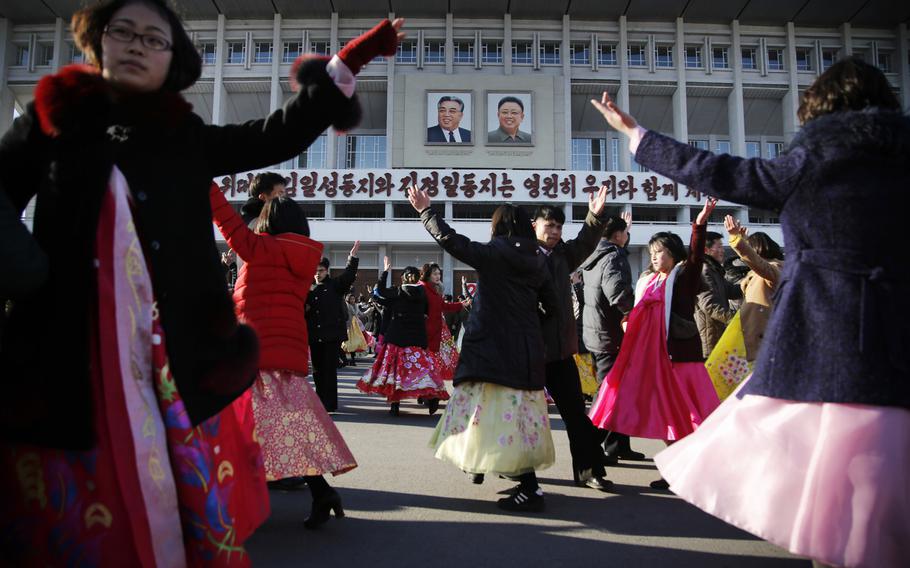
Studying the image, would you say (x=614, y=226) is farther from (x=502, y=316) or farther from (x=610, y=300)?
(x=502, y=316)

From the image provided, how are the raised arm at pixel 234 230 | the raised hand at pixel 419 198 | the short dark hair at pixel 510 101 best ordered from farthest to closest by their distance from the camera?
the short dark hair at pixel 510 101 → the raised hand at pixel 419 198 → the raised arm at pixel 234 230

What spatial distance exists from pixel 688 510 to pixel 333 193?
28676 mm

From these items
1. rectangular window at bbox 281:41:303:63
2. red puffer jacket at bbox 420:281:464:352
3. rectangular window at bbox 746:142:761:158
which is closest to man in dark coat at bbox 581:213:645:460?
red puffer jacket at bbox 420:281:464:352

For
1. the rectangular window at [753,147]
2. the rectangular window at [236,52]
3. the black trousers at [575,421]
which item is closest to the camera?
the black trousers at [575,421]

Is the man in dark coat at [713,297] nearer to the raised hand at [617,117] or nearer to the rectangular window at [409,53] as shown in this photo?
the raised hand at [617,117]

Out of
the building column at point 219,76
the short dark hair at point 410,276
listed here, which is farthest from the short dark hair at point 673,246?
the building column at point 219,76

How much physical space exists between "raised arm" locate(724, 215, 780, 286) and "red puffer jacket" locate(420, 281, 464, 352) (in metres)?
4.47

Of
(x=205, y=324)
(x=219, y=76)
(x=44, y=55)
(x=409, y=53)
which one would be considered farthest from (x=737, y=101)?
(x=44, y=55)

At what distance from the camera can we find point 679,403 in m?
4.09

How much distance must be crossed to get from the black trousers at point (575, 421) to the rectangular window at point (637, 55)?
32924 millimetres

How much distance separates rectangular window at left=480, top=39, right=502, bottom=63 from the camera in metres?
32.9

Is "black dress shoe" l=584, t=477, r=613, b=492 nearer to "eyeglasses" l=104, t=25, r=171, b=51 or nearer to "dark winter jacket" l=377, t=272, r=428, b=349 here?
"eyeglasses" l=104, t=25, r=171, b=51

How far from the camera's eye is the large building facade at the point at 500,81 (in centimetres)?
3041

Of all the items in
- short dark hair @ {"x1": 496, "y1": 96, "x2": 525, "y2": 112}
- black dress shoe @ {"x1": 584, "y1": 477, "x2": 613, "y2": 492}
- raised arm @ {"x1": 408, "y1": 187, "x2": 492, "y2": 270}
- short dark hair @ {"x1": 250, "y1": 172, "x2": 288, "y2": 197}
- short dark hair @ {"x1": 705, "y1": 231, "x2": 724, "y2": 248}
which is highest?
short dark hair @ {"x1": 496, "y1": 96, "x2": 525, "y2": 112}
